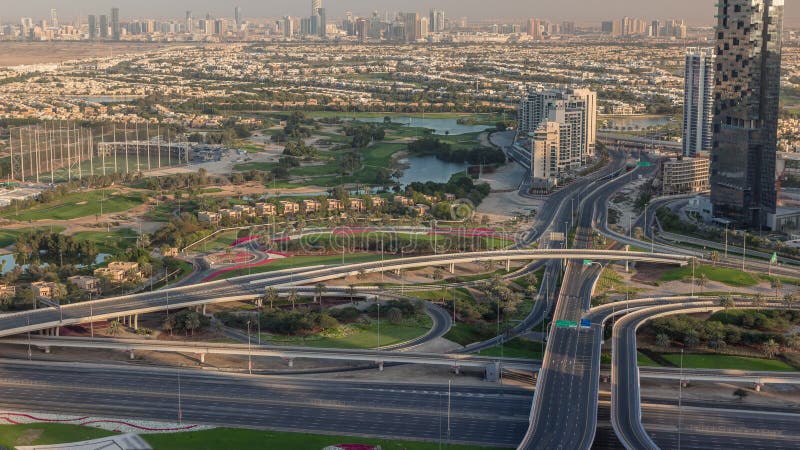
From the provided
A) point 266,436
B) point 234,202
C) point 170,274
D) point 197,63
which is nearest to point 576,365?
point 266,436

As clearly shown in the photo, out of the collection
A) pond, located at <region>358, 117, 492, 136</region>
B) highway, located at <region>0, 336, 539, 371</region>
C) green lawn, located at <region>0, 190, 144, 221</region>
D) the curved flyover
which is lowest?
highway, located at <region>0, 336, 539, 371</region>

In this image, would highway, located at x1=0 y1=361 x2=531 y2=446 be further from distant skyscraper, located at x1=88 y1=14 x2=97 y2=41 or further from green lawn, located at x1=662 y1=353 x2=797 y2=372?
distant skyscraper, located at x1=88 y1=14 x2=97 y2=41

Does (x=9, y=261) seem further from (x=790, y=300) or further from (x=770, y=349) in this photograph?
(x=790, y=300)

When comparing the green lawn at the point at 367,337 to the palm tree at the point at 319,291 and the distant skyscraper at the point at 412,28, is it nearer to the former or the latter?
the palm tree at the point at 319,291

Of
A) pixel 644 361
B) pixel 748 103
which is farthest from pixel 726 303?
pixel 748 103

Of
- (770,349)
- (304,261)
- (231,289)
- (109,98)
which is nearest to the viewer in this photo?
(770,349)

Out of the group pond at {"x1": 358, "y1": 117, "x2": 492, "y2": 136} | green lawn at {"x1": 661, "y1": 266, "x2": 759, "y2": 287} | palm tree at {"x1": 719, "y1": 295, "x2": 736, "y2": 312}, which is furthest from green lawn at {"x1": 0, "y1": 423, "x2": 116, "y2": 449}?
pond at {"x1": 358, "y1": 117, "x2": 492, "y2": 136}

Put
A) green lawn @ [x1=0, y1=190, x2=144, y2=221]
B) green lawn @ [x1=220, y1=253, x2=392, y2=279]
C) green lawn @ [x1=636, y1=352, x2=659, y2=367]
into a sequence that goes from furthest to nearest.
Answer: green lawn @ [x1=0, y1=190, x2=144, y2=221] < green lawn @ [x1=220, y1=253, x2=392, y2=279] < green lawn @ [x1=636, y1=352, x2=659, y2=367]

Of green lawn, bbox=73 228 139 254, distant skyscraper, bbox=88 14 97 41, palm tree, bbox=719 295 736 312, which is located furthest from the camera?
distant skyscraper, bbox=88 14 97 41
